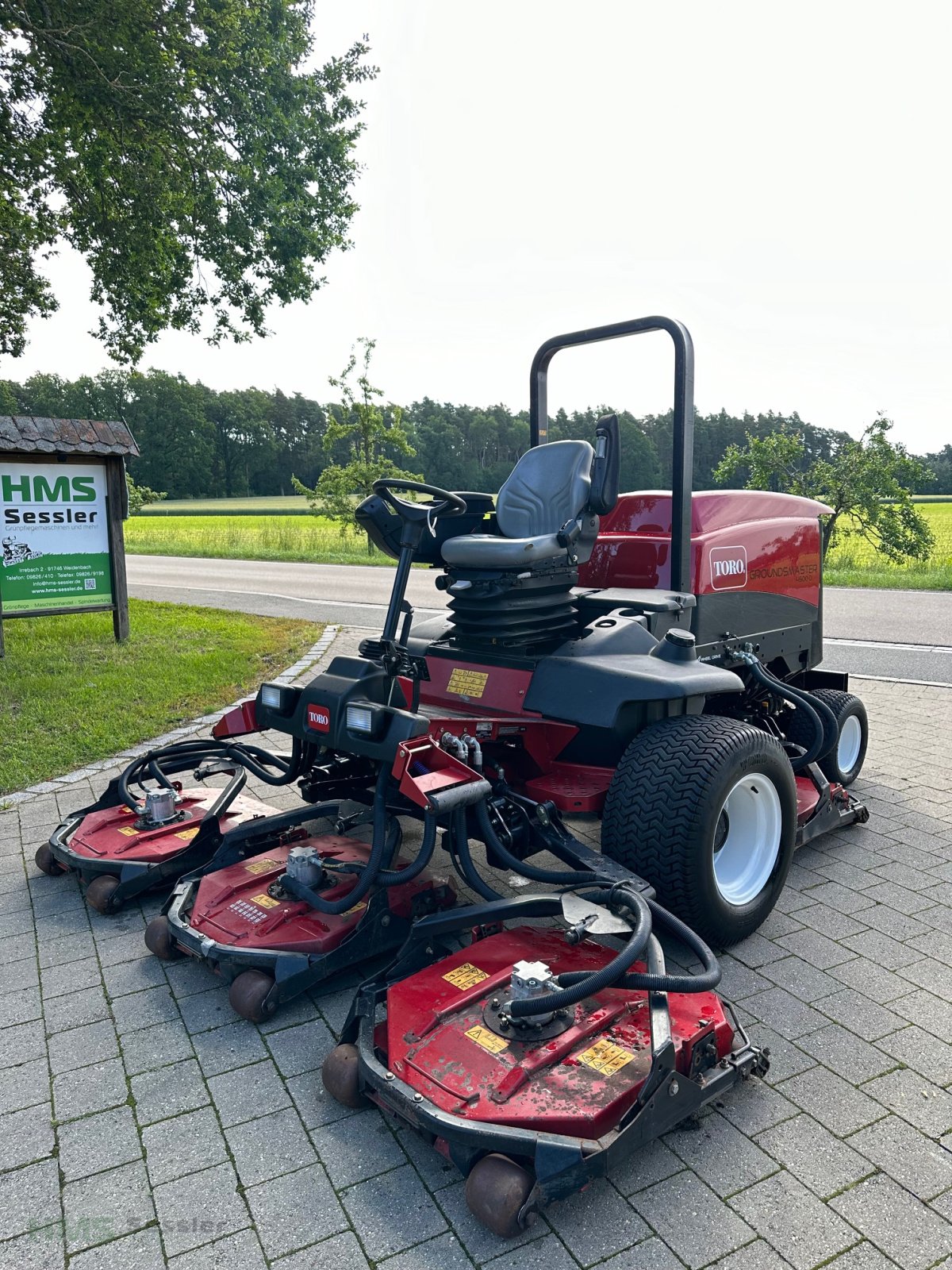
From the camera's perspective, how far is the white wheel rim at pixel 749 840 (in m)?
3.26

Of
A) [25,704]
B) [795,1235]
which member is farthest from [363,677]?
[25,704]

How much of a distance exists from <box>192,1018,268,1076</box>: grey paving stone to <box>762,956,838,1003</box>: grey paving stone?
162 centimetres

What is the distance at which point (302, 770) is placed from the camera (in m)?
3.74

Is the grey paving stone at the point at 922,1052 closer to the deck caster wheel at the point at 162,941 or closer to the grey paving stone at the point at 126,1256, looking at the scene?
the grey paving stone at the point at 126,1256

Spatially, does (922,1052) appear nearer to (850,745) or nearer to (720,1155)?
(720,1155)

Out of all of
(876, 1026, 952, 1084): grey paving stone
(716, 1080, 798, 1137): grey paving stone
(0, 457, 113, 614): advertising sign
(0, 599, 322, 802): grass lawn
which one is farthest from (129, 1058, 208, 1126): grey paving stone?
(0, 457, 113, 614): advertising sign

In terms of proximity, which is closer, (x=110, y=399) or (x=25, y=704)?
(x=25, y=704)

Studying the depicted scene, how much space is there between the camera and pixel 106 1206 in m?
2.03

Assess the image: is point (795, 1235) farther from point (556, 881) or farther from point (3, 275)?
point (3, 275)

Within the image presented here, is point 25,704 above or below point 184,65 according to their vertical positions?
below

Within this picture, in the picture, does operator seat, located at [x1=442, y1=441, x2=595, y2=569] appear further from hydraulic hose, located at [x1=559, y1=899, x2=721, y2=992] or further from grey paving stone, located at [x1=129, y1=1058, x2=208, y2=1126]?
grey paving stone, located at [x1=129, y1=1058, x2=208, y2=1126]

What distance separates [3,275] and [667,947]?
10.6m

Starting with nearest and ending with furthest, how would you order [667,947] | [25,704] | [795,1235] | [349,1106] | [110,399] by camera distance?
[795,1235], [349,1106], [667,947], [25,704], [110,399]

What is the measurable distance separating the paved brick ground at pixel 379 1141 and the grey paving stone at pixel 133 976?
0.03 ft
